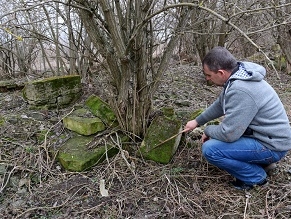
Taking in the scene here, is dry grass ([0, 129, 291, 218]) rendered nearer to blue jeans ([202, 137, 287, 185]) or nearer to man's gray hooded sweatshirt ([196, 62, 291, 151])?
blue jeans ([202, 137, 287, 185])

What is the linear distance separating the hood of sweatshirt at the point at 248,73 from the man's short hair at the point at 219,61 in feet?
0.23

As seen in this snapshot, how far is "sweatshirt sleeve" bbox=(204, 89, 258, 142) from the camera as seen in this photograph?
2209mm

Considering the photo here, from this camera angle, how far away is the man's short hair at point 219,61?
2316 millimetres

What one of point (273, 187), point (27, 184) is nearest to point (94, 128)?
point (27, 184)

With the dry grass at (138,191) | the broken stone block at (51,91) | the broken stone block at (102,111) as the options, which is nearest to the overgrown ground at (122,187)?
the dry grass at (138,191)

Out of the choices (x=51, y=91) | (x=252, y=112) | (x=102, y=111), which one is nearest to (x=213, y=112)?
(x=252, y=112)

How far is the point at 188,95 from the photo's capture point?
5172mm

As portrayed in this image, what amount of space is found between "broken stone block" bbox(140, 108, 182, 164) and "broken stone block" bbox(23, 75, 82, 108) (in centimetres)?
161

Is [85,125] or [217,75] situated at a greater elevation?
[217,75]

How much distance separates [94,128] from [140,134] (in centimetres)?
53

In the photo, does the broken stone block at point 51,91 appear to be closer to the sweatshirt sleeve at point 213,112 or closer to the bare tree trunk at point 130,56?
the bare tree trunk at point 130,56

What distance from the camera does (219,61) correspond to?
2.32 metres

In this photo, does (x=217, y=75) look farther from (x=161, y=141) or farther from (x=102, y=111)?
(x=102, y=111)

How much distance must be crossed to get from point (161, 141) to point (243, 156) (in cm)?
88
